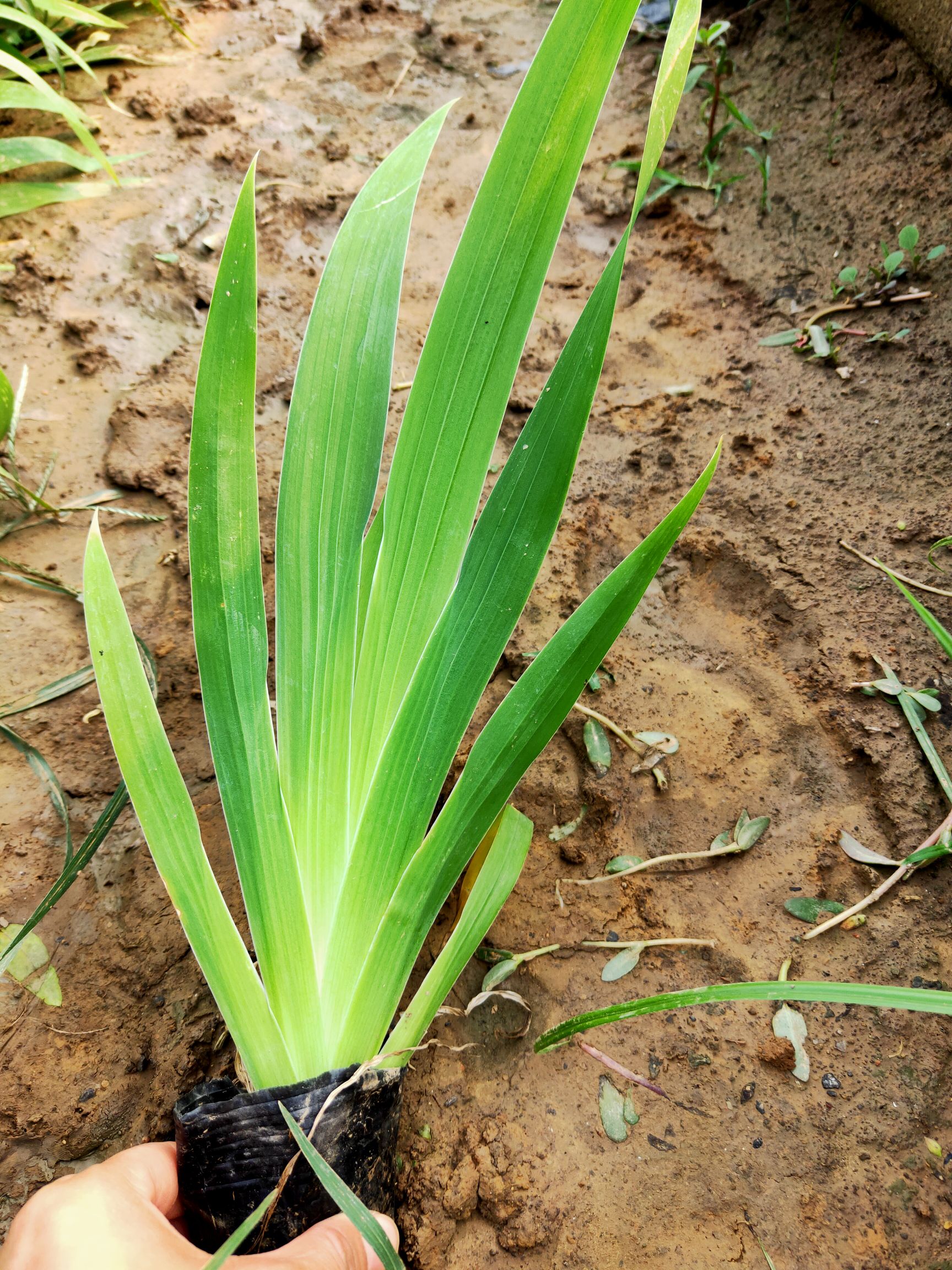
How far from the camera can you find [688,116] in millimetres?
2023


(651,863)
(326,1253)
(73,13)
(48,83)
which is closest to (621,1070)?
(651,863)

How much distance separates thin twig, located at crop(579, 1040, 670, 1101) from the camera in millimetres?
885

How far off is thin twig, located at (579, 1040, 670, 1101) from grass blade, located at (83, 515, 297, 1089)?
37 cm

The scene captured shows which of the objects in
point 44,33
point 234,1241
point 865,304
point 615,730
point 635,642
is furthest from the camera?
point 44,33

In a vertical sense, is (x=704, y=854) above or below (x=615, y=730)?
below

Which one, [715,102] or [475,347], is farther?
[715,102]

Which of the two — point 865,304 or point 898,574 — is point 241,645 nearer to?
point 898,574

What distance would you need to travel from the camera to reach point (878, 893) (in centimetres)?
97

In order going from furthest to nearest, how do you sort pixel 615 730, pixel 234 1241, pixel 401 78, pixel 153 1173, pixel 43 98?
pixel 401 78
pixel 43 98
pixel 615 730
pixel 153 1173
pixel 234 1241

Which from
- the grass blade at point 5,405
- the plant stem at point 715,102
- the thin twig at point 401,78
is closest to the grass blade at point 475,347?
the grass blade at point 5,405

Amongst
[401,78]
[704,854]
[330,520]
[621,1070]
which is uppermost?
[401,78]

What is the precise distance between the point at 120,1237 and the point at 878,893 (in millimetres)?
901

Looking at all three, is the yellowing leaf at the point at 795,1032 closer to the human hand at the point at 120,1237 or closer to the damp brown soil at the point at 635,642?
the damp brown soil at the point at 635,642

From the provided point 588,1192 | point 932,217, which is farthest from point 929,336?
point 588,1192
